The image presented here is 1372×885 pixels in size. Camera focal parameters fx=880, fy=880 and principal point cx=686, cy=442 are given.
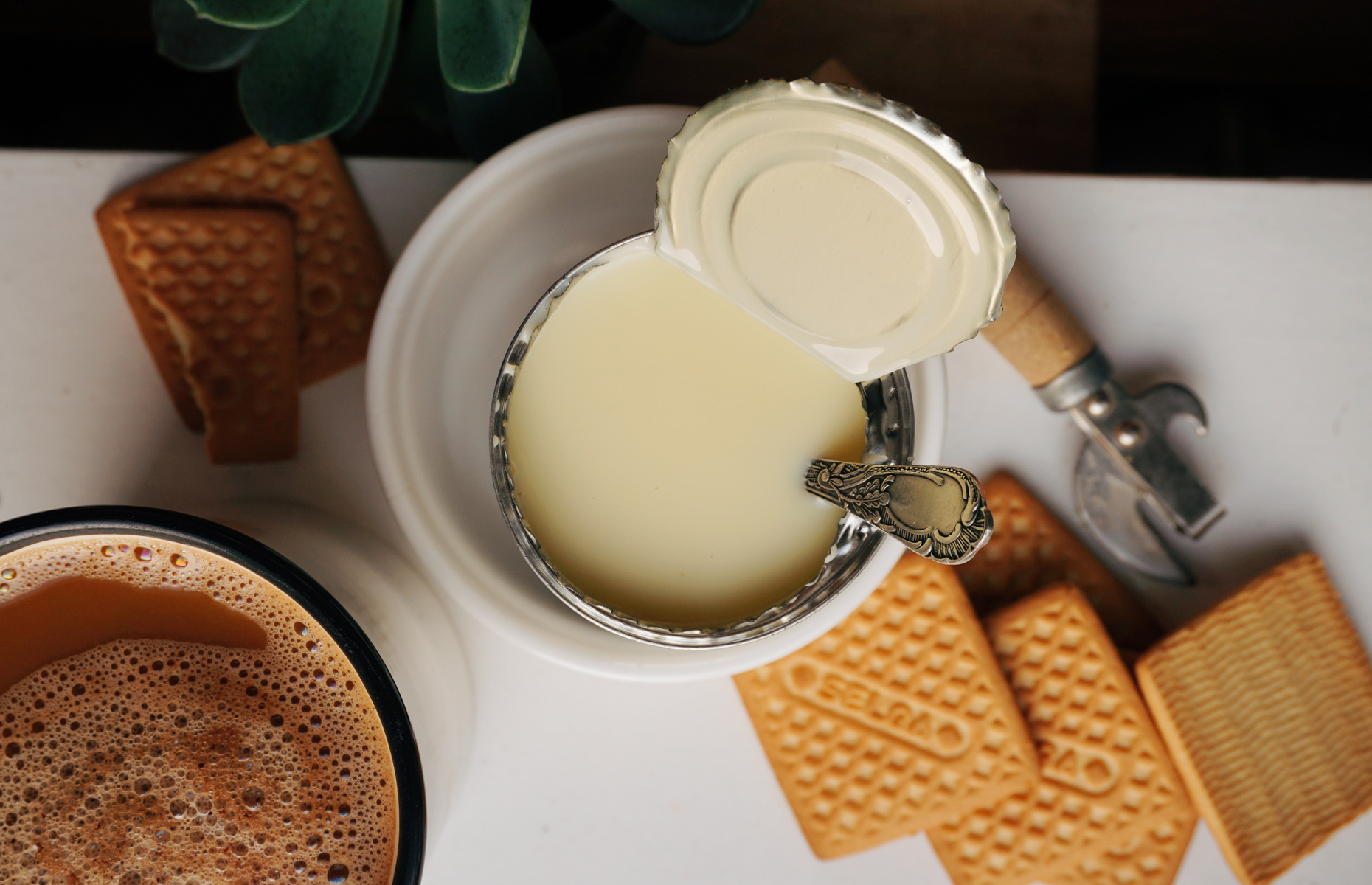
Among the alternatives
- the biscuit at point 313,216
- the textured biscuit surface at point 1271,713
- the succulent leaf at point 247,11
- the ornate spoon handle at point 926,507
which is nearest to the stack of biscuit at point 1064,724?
the textured biscuit surface at point 1271,713

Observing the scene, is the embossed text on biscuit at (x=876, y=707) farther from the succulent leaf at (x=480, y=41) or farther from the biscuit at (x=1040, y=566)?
the succulent leaf at (x=480, y=41)

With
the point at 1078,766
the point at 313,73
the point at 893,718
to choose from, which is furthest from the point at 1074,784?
the point at 313,73

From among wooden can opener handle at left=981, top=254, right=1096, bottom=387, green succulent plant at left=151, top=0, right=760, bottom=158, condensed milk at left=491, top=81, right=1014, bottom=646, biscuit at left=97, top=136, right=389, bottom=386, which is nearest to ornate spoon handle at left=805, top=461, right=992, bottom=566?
condensed milk at left=491, top=81, right=1014, bottom=646

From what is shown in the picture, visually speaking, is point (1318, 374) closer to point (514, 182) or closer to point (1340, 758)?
point (1340, 758)

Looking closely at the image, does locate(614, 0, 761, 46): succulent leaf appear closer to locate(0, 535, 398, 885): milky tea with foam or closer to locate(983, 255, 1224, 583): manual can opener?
locate(983, 255, 1224, 583): manual can opener

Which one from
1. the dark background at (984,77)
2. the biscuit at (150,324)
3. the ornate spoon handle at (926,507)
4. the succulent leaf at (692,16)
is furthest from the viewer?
the dark background at (984,77)

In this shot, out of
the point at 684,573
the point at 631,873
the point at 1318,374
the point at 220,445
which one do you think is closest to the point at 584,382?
the point at 684,573
